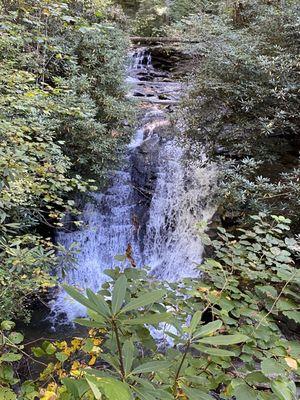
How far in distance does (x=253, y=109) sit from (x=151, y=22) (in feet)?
33.6

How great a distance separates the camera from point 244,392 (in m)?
0.93

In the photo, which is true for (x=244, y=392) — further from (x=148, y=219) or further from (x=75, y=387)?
(x=148, y=219)

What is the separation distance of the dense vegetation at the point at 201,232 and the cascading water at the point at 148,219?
670mm

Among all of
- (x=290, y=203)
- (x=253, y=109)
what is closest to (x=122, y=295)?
(x=290, y=203)

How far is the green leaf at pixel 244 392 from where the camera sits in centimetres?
92

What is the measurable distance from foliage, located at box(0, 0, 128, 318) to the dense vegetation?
0.03m

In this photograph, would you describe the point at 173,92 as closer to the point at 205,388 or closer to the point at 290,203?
the point at 290,203

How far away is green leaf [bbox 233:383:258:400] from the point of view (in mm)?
919

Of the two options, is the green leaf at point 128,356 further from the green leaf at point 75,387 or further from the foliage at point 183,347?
the green leaf at point 75,387

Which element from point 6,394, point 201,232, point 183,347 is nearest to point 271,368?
point 183,347

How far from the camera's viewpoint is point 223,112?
14.2 feet

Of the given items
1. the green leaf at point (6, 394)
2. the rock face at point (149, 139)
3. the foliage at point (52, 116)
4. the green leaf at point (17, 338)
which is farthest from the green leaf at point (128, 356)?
the rock face at point (149, 139)

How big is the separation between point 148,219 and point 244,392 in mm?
5029

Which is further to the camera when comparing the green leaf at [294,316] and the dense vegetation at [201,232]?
the green leaf at [294,316]
